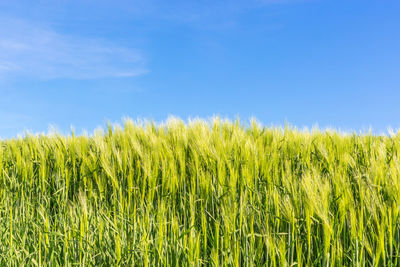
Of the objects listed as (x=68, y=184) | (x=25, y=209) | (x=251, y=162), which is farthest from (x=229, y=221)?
(x=25, y=209)

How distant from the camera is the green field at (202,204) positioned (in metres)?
1.71

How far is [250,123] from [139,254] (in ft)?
7.19

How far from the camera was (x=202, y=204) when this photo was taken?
2.21 meters

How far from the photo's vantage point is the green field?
5.60 feet

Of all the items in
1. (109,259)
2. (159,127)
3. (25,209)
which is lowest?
(109,259)

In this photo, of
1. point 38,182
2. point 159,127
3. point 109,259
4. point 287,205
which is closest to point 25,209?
point 38,182

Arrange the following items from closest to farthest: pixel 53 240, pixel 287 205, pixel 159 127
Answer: pixel 287 205 → pixel 53 240 → pixel 159 127

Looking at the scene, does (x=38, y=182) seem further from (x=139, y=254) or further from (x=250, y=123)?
(x=250, y=123)

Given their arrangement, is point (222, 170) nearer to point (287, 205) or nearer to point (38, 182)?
point (287, 205)

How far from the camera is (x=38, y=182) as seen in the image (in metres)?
2.98

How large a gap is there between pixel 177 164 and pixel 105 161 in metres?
0.56

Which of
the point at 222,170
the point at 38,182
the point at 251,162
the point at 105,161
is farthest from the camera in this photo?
the point at 38,182

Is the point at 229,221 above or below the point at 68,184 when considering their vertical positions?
below

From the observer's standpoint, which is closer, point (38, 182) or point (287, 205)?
point (287, 205)
